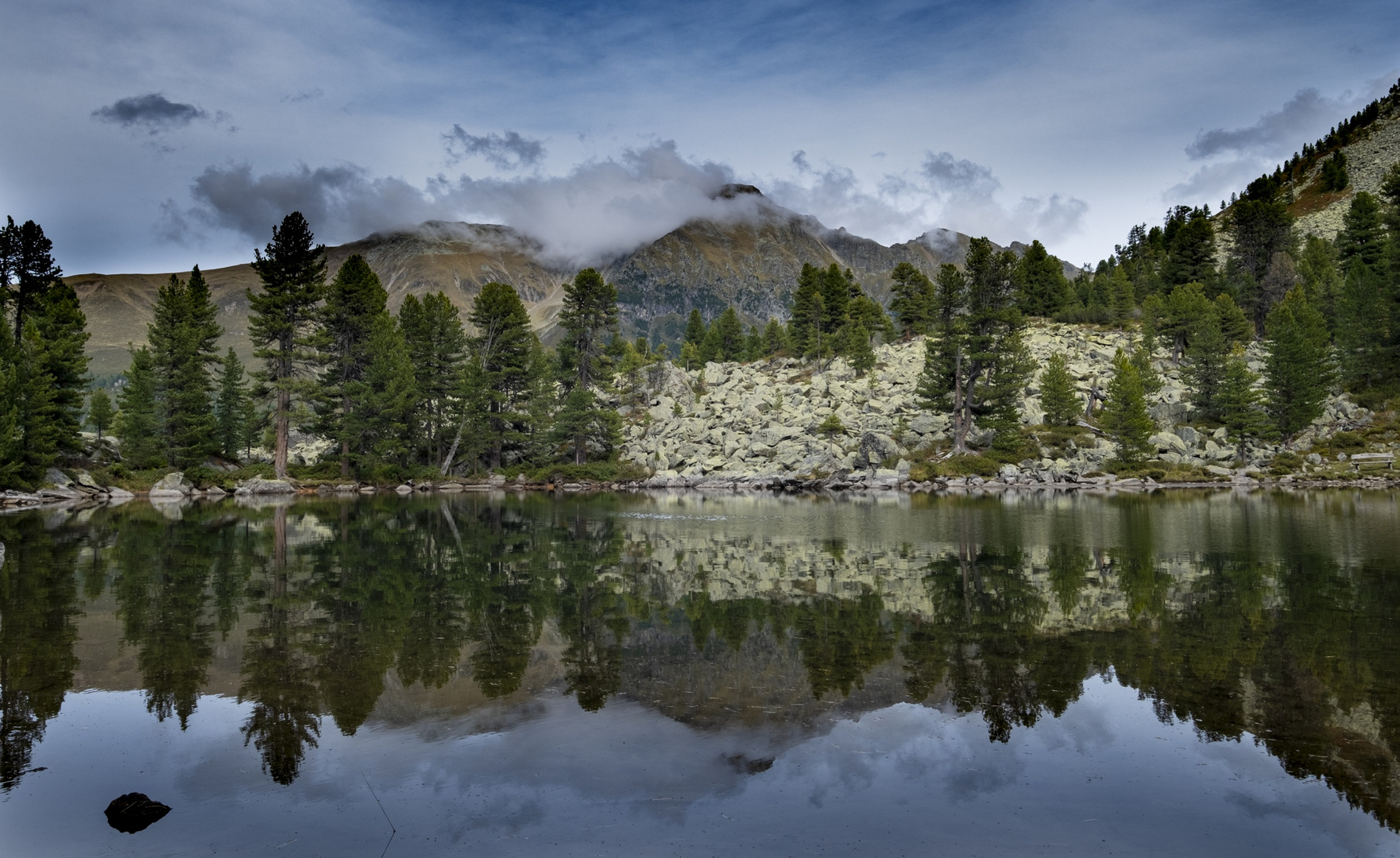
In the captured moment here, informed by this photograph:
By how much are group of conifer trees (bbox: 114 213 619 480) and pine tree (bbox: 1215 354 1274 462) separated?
61194 millimetres

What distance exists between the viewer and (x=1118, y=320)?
104m

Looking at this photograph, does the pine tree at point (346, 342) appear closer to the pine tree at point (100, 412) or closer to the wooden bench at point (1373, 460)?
the pine tree at point (100, 412)

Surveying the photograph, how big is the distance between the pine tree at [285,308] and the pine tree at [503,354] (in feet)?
60.5

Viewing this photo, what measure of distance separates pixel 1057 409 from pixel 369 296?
231 ft

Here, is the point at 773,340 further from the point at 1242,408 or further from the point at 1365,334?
the point at 1365,334

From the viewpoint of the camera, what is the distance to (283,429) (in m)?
67.6

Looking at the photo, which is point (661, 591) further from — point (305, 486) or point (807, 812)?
point (305, 486)

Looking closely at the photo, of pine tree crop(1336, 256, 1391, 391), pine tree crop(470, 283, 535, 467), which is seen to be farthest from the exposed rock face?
pine tree crop(470, 283, 535, 467)

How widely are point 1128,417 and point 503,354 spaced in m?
64.2

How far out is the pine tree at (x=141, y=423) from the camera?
65.9 meters

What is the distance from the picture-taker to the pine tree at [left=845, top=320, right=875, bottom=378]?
323 ft

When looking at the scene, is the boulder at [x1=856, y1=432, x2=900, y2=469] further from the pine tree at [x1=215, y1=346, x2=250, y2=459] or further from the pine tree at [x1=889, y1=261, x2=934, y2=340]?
the pine tree at [x1=215, y1=346, x2=250, y2=459]

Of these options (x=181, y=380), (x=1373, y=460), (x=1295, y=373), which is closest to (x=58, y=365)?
(x=181, y=380)

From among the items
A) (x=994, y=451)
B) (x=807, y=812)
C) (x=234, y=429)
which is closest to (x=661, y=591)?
(x=807, y=812)
